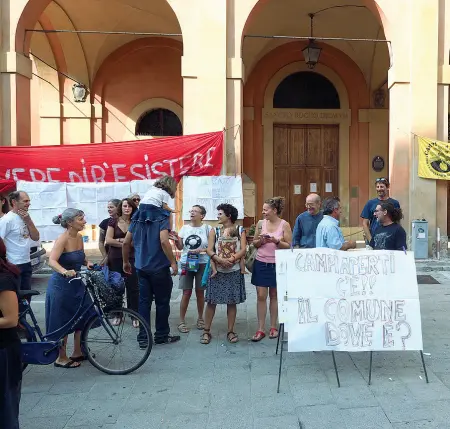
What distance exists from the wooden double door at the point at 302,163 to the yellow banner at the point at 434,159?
15.4 feet

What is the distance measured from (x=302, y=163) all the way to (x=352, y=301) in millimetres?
10630

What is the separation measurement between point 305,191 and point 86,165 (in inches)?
293

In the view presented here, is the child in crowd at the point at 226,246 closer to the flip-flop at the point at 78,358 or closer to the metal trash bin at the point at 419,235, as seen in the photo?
the flip-flop at the point at 78,358

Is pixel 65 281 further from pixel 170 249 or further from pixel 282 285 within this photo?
pixel 282 285

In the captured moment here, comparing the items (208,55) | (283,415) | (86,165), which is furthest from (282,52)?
(283,415)

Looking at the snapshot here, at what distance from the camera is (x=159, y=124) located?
14492 mm

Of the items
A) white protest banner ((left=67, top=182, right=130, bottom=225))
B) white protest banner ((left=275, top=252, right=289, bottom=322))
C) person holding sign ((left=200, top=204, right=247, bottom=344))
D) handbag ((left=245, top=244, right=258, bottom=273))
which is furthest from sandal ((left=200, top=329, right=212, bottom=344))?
white protest banner ((left=67, top=182, right=130, bottom=225))

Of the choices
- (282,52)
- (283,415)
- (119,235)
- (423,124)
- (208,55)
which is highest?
(282,52)

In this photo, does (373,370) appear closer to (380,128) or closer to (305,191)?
(305,191)

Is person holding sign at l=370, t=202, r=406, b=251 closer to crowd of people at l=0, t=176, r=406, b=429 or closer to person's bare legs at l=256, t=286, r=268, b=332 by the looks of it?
crowd of people at l=0, t=176, r=406, b=429

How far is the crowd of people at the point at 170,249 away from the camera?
15.4 feet

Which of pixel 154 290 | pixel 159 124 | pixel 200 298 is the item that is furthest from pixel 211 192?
pixel 159 124

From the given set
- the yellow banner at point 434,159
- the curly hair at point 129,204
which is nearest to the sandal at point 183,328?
the curly hair at point 129,204

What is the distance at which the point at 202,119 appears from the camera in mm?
10008
